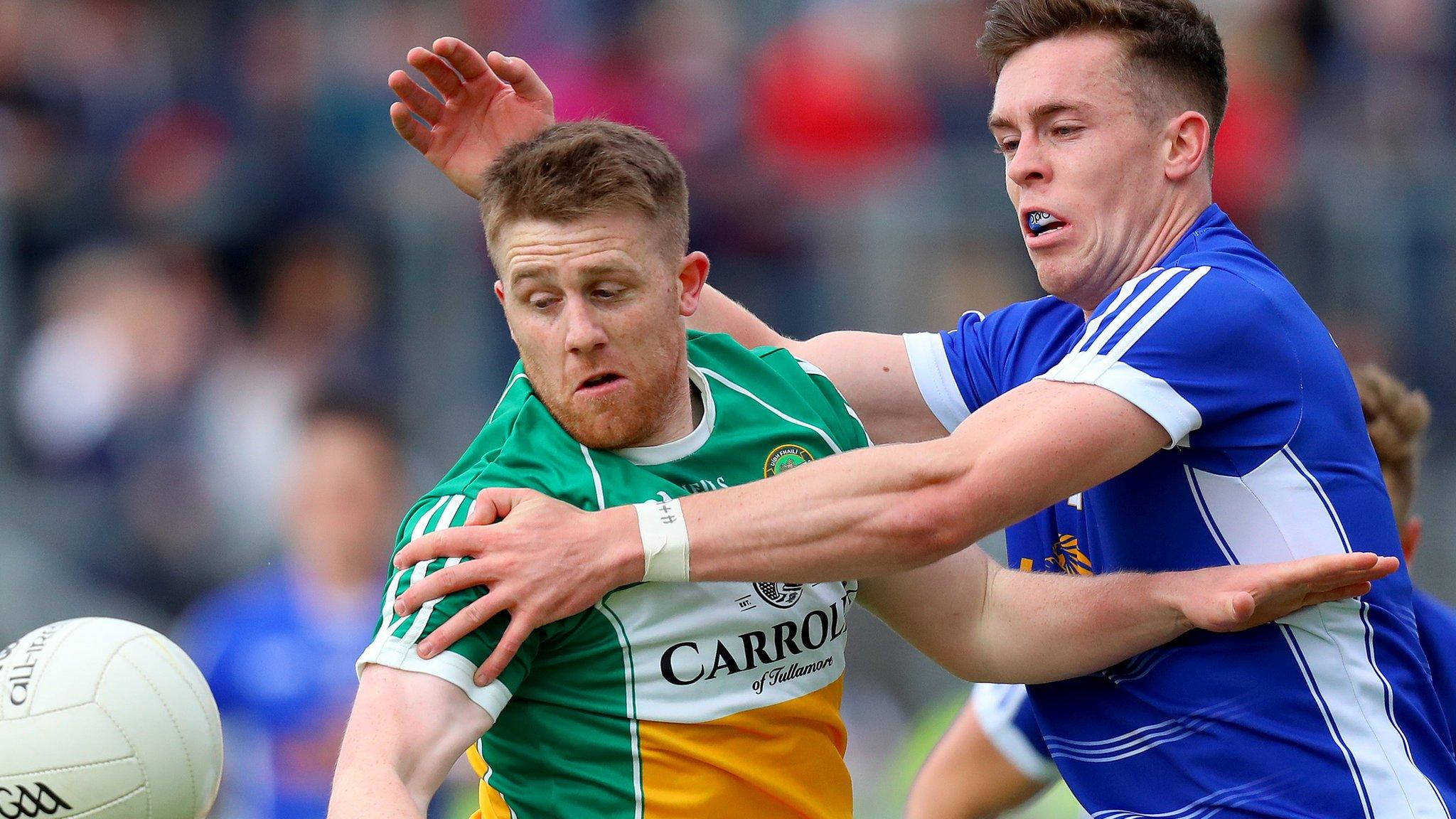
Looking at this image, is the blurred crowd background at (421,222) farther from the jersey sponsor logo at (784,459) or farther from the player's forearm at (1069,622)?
the player's forearm at (1069,622)

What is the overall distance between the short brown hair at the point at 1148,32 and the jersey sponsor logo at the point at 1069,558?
1.14m

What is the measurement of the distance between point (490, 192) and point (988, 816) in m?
2.90

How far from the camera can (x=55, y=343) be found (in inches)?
346

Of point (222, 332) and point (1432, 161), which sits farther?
point (1432, 161)

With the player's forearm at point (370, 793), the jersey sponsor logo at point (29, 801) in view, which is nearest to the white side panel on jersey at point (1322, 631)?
the player's forearm at point (370, 793)

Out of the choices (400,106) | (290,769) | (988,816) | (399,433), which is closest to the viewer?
(400,106)

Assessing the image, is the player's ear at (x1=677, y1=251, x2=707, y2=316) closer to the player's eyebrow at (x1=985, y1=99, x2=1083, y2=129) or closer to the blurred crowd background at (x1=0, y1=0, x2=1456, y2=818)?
the player's eyebrow at (x1=985, y1=99, x2=1083, y2=129)

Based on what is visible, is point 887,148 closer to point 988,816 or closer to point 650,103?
point 650,103

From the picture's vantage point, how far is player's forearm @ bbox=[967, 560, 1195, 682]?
12.5 ft

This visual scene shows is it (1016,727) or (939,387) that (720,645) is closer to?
(939,387)

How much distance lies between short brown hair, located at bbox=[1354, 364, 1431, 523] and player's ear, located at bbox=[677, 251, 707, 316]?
104 inches

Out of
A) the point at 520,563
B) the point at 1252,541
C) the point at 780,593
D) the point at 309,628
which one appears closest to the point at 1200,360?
the point at 1252,541

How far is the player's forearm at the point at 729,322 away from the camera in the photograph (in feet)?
15.1

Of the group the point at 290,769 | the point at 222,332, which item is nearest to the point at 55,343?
the point at 222,332
